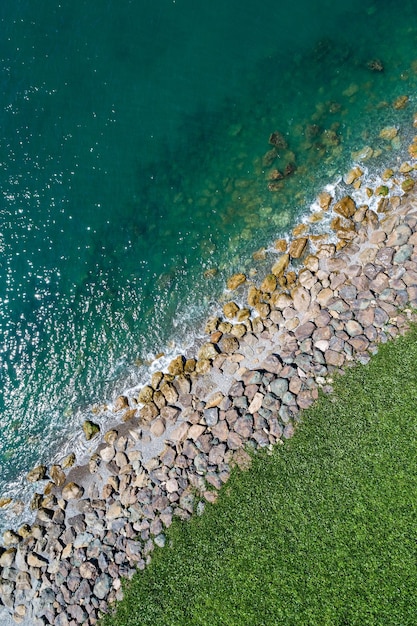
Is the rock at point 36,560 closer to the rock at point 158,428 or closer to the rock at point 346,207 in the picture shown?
the rock at point 158,428

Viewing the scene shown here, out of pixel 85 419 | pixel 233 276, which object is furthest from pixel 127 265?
pixel 85 419

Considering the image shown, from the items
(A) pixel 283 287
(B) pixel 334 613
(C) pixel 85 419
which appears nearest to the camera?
(B) pixel 334 613

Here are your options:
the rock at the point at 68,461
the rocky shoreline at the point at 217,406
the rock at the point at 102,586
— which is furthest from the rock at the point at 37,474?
the rock at the point at 102,586

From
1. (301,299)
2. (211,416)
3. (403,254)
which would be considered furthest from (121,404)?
(403,254)

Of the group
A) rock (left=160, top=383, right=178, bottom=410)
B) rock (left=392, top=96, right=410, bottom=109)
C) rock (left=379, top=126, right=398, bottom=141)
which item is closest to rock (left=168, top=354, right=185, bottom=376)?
rock (left=160, top=383, right=178, bottom=410)

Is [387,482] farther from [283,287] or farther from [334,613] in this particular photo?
[283,287]

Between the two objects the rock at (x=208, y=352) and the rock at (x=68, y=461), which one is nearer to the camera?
the rock at (x=208, y=352)
